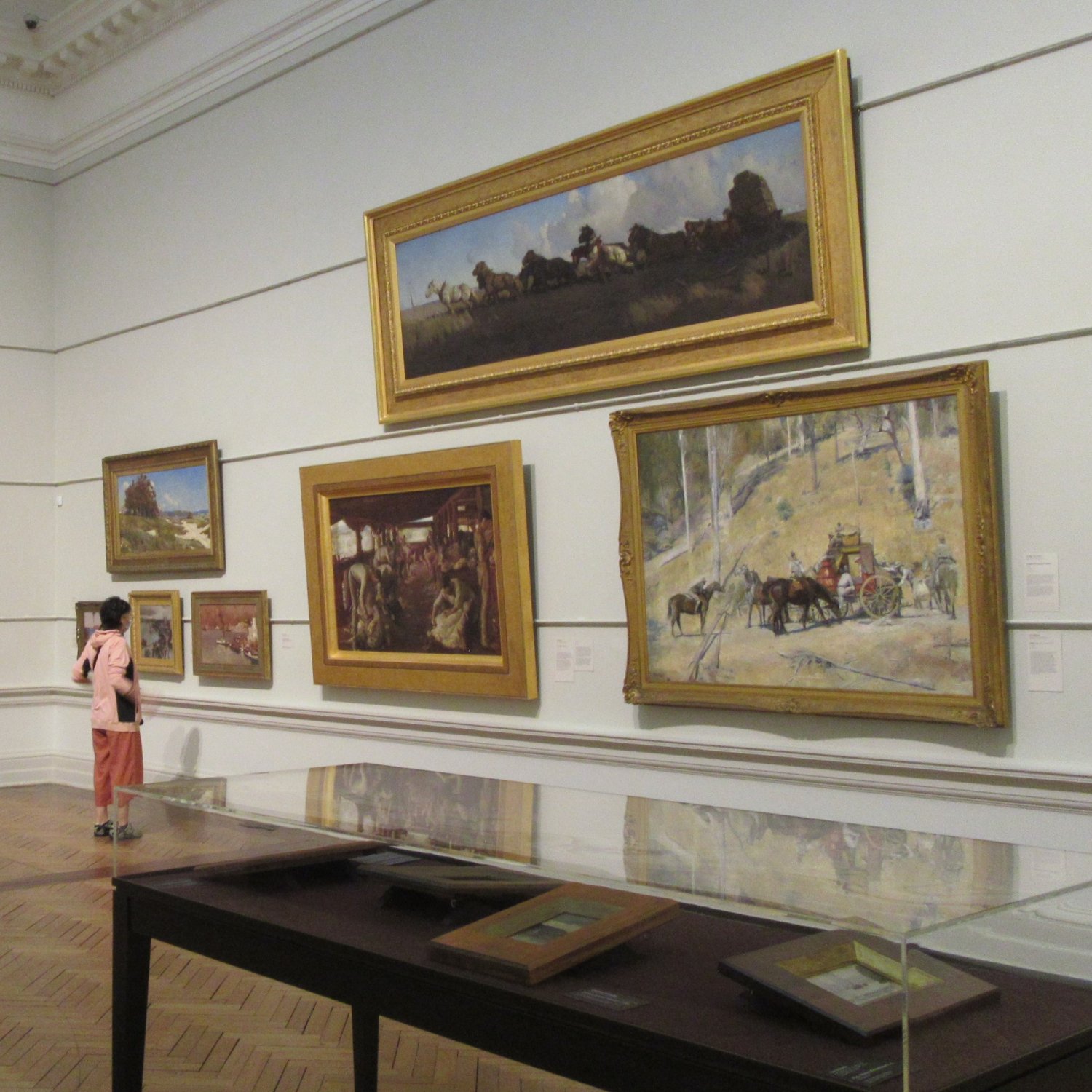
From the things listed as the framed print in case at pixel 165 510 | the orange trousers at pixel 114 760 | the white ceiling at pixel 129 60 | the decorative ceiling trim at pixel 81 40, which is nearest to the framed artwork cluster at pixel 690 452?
the framed print in case at pixel 165 510

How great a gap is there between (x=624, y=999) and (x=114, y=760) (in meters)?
9.00

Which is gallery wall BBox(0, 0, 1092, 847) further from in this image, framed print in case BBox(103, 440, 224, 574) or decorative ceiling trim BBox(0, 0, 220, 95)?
decorative ceiling trim BBox(0, 0, 220, 95)

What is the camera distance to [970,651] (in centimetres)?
634

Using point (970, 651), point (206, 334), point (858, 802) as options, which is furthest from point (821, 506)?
point (206, 334)

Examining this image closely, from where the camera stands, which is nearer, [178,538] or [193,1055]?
[193,1055]

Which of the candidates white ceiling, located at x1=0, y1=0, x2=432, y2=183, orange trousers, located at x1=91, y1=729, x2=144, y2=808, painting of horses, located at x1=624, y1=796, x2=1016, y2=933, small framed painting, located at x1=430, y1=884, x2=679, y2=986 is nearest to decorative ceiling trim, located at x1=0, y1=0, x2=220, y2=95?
white ceiling, located at x1=0, y1=0, x2=432, y2=183

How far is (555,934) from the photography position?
317 cm

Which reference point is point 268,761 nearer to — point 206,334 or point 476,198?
point 206,334

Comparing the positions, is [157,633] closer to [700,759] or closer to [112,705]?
[112,705]

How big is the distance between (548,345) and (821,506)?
256 centimetres

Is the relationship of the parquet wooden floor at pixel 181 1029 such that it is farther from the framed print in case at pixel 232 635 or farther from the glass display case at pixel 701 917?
the framed print in case at pixel 232 635

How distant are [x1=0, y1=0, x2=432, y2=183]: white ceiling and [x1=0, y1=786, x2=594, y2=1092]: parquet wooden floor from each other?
7.26 metres

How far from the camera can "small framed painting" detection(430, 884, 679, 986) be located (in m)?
3.06

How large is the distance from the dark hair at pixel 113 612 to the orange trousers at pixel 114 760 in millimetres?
974
